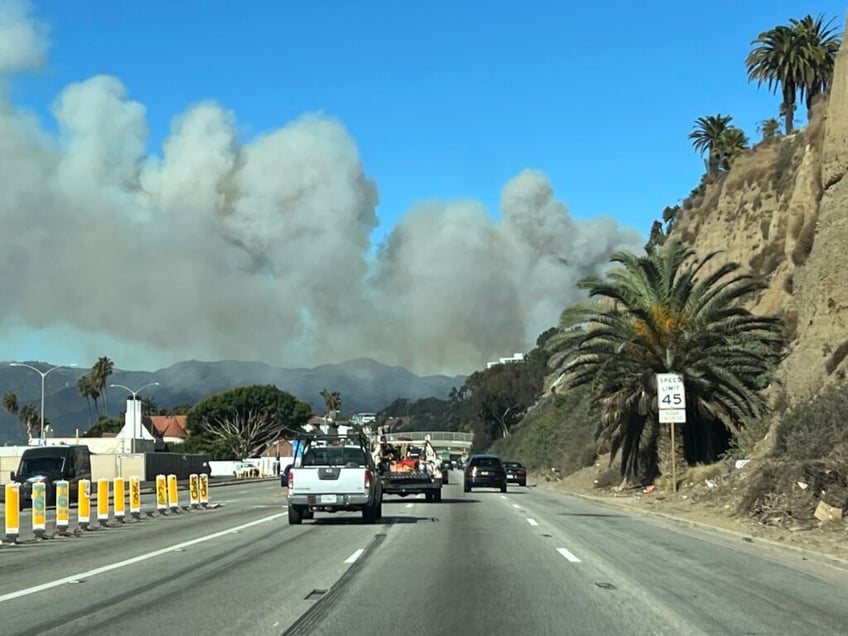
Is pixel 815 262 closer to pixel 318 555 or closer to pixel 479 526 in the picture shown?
pixel 479 526

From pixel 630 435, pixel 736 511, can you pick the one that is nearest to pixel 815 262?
pixel 630 435

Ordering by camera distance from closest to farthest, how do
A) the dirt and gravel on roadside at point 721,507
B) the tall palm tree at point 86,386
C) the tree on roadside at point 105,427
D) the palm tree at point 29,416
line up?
the dirt and gravel on roadside at point 721,507
the tall palm tree at point 86,386
the tree on roadside at point 105,427
the palm tree at point 29,416

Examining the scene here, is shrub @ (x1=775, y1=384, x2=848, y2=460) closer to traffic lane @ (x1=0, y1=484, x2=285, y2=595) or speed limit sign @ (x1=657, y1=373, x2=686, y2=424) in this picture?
speed limit sign @ (x1=657, y1=373, x2=686, y2=424)

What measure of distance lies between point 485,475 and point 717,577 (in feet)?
106

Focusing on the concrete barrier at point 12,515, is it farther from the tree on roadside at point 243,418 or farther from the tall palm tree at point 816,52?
the tree on roadside at point 243,418

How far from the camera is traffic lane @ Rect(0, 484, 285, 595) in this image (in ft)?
50.2

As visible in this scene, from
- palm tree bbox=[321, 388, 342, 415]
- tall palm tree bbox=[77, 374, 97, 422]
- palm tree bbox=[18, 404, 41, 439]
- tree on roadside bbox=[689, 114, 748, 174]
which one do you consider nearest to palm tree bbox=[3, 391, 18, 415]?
tall palm tree bbox=[77, 374, 97, 422]

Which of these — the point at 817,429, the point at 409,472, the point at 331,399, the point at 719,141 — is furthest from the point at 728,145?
the point at 331,399

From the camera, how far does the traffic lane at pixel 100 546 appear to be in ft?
50.2

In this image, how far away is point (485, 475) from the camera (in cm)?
4644

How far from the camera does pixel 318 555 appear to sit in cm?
1703

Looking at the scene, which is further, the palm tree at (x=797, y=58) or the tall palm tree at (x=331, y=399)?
the tall palm tree at (x=331, y=399)

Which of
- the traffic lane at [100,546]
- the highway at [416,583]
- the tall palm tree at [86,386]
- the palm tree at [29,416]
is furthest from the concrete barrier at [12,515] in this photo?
the palm tree at [29,416]

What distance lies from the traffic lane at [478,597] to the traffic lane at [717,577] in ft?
1.60
